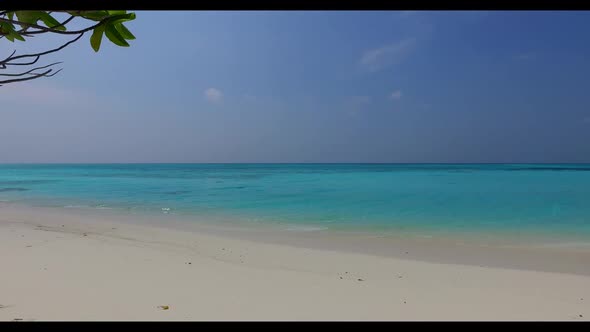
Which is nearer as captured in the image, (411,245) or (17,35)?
(17,35)

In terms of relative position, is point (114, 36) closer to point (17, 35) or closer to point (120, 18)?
point (120, 18)

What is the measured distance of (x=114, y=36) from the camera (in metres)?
0.90

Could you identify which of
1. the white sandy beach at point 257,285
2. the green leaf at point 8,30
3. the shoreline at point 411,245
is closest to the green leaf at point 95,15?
the green leaf at point 8,30

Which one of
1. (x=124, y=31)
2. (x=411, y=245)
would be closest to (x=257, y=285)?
(x=124, y=31)

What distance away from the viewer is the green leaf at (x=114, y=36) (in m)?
0.87

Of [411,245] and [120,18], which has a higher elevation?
[411,245]

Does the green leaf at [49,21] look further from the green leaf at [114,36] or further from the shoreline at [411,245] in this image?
the shoreline at [411,245]

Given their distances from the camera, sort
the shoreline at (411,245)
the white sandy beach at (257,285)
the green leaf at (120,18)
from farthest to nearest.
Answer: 1. the shoreline at (411,245)
2. the white sandy beach at (257,285)
3. the green leaf at (120,18)

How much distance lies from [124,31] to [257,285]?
3.25 meters

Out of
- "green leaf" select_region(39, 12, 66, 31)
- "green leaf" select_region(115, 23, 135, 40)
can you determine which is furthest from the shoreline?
"green leaf" select_region(39, 12, 66, 31)

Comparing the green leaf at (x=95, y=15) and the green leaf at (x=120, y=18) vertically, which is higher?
the green leaf at (x=95, y=15)

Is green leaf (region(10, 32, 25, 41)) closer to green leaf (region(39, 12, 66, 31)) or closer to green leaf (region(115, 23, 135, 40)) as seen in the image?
green leaf (region(39, 12, 66, 31))

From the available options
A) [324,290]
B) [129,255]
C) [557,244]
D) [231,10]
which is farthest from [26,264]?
[557,244]

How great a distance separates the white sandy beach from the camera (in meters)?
3.03
